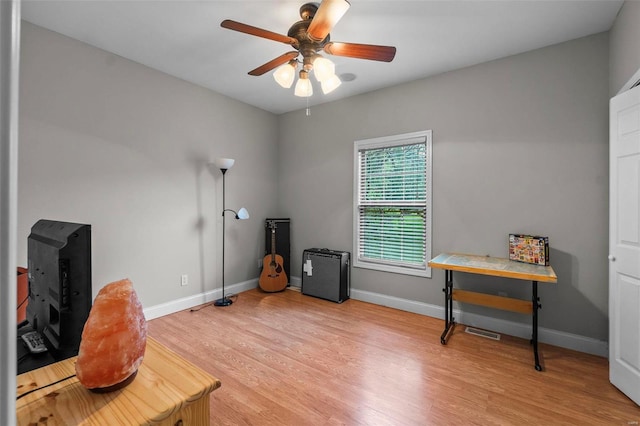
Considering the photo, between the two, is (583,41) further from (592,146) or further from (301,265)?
(301,265)

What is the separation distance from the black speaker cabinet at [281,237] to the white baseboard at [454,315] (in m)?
0.51

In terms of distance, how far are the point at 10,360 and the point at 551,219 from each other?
347 centimetres

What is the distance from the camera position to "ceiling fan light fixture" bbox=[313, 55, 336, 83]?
216cm

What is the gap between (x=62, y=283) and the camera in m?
0.98

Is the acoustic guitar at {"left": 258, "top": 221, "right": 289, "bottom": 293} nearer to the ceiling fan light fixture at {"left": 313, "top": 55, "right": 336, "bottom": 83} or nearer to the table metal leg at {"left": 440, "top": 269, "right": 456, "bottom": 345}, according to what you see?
the table metal leg at {"left": 440, "top": 269, "right": 456, "bottom": 345}

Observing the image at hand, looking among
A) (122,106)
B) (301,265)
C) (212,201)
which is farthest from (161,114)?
(301,265)

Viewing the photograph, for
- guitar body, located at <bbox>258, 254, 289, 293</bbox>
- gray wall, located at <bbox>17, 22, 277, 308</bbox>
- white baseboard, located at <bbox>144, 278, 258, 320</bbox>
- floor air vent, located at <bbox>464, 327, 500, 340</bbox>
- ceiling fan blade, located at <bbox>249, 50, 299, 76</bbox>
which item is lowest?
floor air vent, located at <bbox>464, 327, 500, 340</bbox>

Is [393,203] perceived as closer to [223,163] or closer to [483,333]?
[483,333]

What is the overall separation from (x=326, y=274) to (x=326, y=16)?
2.96 metres

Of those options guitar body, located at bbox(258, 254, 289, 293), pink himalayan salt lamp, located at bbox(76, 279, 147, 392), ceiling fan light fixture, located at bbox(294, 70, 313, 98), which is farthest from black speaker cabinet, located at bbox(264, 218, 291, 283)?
pink himalayan salt lamp, located at bbox(76, 279, 147, 392)

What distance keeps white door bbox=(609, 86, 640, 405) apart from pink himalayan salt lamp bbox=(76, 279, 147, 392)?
2.77 meters

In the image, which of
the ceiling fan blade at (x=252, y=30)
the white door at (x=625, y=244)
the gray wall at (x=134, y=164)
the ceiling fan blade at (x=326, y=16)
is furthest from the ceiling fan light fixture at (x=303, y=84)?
the white door at (x=625, y=244)

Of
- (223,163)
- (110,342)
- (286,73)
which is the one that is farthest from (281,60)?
(110,342)

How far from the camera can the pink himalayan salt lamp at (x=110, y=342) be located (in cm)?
82
